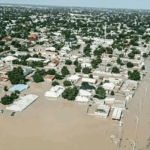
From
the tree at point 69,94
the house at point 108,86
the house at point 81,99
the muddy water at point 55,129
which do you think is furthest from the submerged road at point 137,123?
the tree at point 69,94

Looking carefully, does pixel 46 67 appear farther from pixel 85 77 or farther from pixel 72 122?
pixel 72 122

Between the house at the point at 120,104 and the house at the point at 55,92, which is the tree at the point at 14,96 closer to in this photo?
the house at the point at 55,92

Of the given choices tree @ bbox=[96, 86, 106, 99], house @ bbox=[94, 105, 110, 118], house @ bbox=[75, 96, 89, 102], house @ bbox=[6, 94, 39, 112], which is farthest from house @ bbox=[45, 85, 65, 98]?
house @ bbox=[94, 105, 110, 118]

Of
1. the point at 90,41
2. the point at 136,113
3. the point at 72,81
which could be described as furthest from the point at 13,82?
the point at 90,41

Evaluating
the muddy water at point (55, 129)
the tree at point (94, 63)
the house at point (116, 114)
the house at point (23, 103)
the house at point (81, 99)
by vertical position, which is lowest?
the muddy water at point (55, 129)

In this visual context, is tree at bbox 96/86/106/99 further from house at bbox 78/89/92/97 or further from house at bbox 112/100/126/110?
house at bbox 112/100/126/110

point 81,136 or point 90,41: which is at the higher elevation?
A: point 90,41
